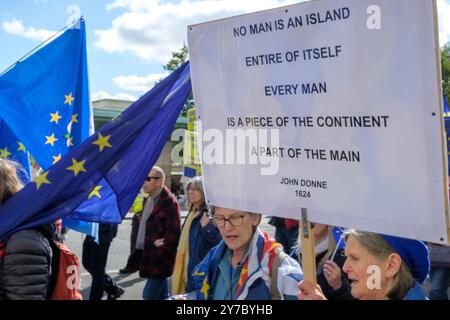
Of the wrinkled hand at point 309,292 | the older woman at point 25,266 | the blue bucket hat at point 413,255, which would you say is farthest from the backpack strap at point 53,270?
the blue bucket hat at point 413,255

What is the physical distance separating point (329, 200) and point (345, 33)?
601 mm

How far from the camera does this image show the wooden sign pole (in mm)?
1723

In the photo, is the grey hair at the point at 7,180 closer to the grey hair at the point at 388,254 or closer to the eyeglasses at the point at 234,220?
the eyeglasses at the point at 234,220

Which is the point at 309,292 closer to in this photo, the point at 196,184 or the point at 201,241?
the point at 201,241

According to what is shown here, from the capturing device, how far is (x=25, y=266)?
217 cm

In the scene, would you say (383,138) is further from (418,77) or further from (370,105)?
(418,77)

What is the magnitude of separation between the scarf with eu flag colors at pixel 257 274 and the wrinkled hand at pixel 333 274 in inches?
19.0

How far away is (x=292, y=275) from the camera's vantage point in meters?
2.10

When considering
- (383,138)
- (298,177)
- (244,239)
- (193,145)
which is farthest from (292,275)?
(193,145)

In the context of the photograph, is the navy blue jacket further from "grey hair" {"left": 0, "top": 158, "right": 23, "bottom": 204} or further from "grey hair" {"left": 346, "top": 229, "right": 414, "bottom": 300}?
"grey hair" {"left": 346, "top": 229, "right": 414, "bottom": 300}

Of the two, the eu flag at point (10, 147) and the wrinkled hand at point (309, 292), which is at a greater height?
the eu flag at point (10, 147)

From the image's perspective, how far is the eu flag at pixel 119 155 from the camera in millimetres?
2479

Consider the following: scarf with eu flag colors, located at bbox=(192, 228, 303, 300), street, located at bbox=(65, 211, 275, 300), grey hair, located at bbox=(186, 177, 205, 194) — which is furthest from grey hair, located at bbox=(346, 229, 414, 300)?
street, located at bbox=(65, 211, 275, 300)
